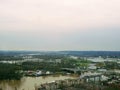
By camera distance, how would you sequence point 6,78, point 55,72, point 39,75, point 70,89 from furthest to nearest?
point 55,72 → point 39,75 → point 6,78 → point 70,89

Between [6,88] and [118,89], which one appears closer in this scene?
[118,89]

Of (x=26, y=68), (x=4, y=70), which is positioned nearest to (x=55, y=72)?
(x=26, y=68)

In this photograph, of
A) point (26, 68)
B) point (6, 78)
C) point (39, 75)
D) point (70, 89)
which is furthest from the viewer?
point (26, 68)

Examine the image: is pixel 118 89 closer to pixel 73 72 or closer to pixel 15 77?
pixel 15 77

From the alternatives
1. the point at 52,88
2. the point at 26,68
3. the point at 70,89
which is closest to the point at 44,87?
the point at 52,88

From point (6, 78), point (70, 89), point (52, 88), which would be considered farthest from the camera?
point (6, 78)

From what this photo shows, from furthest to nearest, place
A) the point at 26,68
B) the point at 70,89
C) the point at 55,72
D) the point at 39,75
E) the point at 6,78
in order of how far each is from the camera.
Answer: the point at 26,68, the point at 55,72, the point at 39,75, the point at 6,78, the point at 70,89

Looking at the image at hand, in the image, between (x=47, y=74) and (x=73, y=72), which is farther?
(x=73, y=72)

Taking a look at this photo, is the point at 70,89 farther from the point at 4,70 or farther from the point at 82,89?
the point at 4,70
